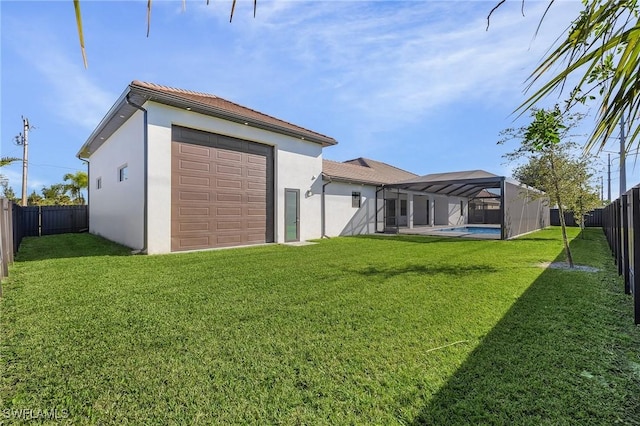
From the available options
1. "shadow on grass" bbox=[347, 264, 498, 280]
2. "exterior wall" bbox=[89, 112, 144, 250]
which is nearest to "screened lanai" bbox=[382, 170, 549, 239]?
"shadow on grass" bbox=[347, 264, 498, 280]

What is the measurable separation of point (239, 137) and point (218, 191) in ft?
7.68

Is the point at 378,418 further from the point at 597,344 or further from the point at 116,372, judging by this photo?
the point at 597,344

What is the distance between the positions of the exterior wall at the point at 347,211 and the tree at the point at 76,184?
758 inches

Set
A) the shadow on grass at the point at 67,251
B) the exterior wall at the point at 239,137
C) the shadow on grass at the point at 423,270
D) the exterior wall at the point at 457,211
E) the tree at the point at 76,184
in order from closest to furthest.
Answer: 1. the shadow on grass at the point at 423,270
2. the shadow on grass at the point at 67,251
3. the exterior wall at the point at 239,137
4. the tree at the point at 76,184
5. the exterior wall at the point at 457,211

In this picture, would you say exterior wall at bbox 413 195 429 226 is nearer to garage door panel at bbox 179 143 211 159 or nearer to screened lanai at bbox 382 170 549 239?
screened lanai at bbox 382 170 549 239

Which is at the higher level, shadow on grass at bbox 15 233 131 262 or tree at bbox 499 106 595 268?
tree at bbox 499 106 595 268

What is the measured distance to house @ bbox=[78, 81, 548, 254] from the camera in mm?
9664

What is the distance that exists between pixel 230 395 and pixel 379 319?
222cm

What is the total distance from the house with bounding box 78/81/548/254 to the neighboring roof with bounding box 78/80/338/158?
0.04 metres

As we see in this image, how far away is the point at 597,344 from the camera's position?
3355 millimetres

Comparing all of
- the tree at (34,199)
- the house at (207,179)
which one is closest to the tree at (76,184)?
the tree at (34,199)

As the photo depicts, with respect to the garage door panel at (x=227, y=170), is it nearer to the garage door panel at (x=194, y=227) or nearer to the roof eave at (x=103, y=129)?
the garage door panel at (x=194, y=227)

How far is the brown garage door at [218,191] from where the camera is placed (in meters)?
10.2

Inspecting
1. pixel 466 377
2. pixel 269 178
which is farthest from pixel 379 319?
pixel 269 178
